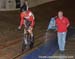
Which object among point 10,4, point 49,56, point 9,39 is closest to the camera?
point 49,56

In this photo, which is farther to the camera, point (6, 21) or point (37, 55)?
point (6, 21)

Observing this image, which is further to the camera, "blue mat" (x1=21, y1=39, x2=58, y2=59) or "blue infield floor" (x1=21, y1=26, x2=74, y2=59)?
"blue mat" (x1=21, y1=39, x2=58, y2=59)

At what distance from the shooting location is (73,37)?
22125mm

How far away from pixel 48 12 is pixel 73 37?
1678cm

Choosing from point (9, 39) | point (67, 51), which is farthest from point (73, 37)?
point (67, 51)

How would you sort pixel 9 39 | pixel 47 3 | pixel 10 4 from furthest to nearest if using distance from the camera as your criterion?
pixel 47 3
pixel 10 4
pixel 9 39

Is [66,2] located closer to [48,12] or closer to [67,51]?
[48,12]

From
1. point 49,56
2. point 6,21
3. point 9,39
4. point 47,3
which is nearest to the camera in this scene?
point 49,56

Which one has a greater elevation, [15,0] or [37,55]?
[15,0]

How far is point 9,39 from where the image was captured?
69.2 feet

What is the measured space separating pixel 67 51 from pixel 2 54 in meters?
3.04

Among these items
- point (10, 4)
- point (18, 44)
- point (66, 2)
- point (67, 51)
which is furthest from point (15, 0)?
point (67, 51)

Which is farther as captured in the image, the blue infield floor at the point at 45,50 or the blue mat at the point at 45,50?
the blue mat at the point at 45,50

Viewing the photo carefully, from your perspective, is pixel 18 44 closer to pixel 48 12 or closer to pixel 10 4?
pixel 10 4
